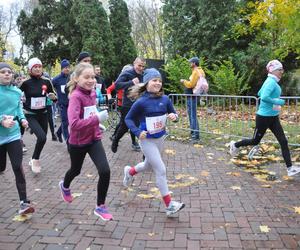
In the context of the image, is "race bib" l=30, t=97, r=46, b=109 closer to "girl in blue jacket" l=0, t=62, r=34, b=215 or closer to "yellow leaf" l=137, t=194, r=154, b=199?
"girl in blue jacket" l=0, t=62, r=34, b=215

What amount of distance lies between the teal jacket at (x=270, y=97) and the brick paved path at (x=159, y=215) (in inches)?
42.5

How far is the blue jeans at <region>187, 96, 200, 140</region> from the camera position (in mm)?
9703

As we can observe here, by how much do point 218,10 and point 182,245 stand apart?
56.7 feet

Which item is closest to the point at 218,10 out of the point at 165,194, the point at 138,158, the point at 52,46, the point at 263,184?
the point at 52,46

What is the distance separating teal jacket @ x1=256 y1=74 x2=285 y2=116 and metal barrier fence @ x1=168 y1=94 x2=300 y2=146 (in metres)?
2.35

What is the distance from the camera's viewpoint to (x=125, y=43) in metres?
22.8

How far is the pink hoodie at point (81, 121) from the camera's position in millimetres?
4367

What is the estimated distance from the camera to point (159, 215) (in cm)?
484

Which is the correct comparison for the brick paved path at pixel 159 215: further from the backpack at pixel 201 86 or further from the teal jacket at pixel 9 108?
the backpack at pixel 201 86

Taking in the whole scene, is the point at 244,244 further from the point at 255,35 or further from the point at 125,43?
the point at 125,43

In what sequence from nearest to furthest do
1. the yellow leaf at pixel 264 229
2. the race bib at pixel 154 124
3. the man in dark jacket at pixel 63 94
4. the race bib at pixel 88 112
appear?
1. the yellow leaf at pixel 264 229
2. the race bib at pixel 88 112
3. the race bib at pixel 154 124
4. the man in dark jacket at pixel 63 94

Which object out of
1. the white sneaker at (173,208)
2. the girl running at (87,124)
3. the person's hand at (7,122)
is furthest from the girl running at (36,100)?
the white sneaker at (173,208)

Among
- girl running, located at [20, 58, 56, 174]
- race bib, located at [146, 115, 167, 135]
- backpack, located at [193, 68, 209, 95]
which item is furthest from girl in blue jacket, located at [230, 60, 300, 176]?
girl running, located at [20, 58, 56, 174]

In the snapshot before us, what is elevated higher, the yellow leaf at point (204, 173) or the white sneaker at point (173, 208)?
the white sneaker at point (173, 208)
